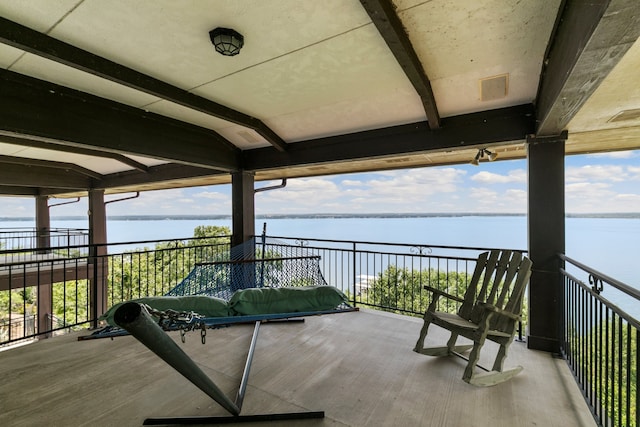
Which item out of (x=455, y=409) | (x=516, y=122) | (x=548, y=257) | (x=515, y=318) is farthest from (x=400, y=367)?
(x=516, y=122)

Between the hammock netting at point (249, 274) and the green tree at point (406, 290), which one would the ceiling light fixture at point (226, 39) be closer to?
the hammock netting at point (249, 274)

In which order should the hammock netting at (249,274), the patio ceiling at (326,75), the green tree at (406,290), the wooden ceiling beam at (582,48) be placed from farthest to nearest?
1. the green tree at (406,290)
2. the hammock netting at (249,274)
3. the patio ceiling at (326,75)
4. the wooden ceiling beam at (582,48)

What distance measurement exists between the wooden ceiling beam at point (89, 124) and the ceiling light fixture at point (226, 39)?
1.90 m

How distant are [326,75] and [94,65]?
186cm

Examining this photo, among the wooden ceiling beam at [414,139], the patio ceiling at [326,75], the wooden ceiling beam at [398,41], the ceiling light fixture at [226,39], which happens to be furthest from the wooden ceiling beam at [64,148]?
the wooden ceiling beam at [398,41]

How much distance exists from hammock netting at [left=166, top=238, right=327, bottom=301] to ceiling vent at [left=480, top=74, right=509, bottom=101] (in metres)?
2.77

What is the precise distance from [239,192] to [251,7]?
11.7ft

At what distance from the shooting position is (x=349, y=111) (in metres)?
3.50

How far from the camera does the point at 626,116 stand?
2689mm

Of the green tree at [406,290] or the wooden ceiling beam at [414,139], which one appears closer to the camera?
the wooden ceiling beam at [414,139]

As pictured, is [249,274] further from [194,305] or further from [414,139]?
[414,139]

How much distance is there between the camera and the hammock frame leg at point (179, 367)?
1.31m

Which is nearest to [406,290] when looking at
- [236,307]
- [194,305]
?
[236,307]

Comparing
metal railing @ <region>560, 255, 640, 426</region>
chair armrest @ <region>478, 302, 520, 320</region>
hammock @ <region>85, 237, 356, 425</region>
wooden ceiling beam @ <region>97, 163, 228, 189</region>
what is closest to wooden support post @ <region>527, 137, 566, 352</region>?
metal railing @ <region>560, 255, 640, 426</region>
